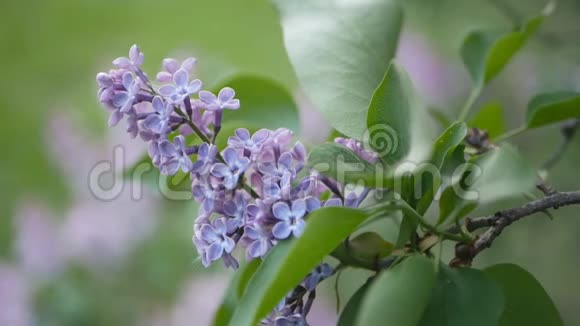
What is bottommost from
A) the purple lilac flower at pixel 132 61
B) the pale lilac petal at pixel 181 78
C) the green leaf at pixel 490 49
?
the pale lilac petal at pixel 181 78

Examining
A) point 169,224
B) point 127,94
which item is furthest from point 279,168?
point 169,224

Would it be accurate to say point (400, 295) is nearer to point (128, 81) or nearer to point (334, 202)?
point (334, 202)

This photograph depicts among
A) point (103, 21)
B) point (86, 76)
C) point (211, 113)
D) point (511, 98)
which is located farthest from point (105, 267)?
point (103, 21)

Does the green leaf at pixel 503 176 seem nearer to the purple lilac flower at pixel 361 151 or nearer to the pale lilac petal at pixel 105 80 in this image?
the purple lilac flower at pixel 361 151

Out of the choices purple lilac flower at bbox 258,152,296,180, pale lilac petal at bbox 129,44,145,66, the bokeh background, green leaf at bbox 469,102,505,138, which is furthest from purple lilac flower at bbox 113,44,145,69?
the bokeh background

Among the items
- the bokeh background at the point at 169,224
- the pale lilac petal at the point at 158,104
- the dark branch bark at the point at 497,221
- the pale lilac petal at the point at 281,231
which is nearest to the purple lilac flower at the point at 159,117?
the pale lilac petal at the point at 158,104

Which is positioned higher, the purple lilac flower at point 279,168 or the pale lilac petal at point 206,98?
the pale lilac petal at point 206,98
